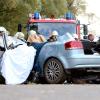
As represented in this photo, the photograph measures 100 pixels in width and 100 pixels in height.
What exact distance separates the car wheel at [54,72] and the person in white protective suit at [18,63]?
576 millimetres

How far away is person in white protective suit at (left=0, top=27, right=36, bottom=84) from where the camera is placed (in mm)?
14852

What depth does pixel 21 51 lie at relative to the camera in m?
15.2

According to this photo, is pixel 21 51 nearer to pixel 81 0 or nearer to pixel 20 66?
pixel 20 66

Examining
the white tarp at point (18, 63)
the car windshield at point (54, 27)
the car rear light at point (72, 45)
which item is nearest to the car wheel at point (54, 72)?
the car rear light at point (72, 45)

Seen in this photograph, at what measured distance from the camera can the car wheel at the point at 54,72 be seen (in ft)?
47.1

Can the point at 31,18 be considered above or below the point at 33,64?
above

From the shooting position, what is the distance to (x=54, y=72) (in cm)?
1445
